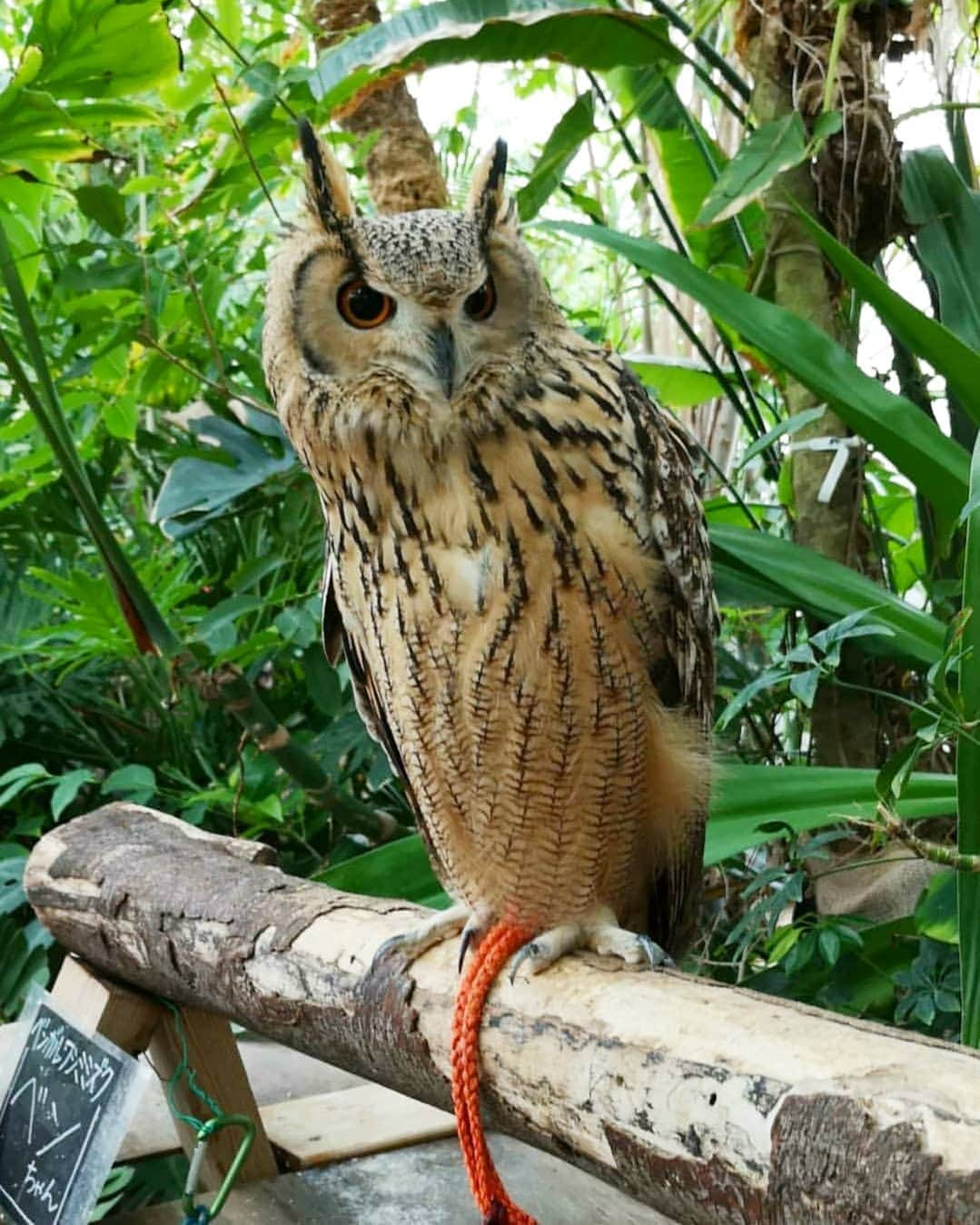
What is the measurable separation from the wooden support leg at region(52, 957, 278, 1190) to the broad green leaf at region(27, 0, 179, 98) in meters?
1.09

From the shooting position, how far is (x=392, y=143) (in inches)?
82.4

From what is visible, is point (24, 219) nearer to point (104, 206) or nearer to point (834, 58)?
point (104, 206)

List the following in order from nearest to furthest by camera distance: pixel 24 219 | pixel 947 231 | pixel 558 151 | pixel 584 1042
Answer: pixel 584 1042 < pixel 947 231 < pixel 558 151 < pixel 24 219

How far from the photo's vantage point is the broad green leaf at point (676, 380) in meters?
2.18

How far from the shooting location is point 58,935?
160cm

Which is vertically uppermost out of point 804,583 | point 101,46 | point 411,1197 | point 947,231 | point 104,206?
point 101,46

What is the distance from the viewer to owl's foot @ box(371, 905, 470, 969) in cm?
119

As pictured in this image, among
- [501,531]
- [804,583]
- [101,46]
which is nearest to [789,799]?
[804,583]

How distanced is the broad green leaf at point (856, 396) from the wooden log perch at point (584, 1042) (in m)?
0.65

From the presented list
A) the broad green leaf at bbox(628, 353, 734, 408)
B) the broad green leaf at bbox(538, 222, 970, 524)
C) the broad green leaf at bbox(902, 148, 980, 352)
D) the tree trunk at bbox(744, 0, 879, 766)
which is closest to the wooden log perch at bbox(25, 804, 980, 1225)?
the broad green leaf at bbox(538, 222, 970, 524)

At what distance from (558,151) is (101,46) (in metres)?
0.65

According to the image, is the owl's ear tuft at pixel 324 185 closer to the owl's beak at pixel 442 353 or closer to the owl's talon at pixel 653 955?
the owl's beak at pixel 442 353

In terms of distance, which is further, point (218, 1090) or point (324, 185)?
point (218, 1090)

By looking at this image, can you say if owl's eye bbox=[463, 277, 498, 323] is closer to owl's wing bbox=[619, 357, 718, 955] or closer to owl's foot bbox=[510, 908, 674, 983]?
owl's wing bbox=[619, 357, 718, 955]
